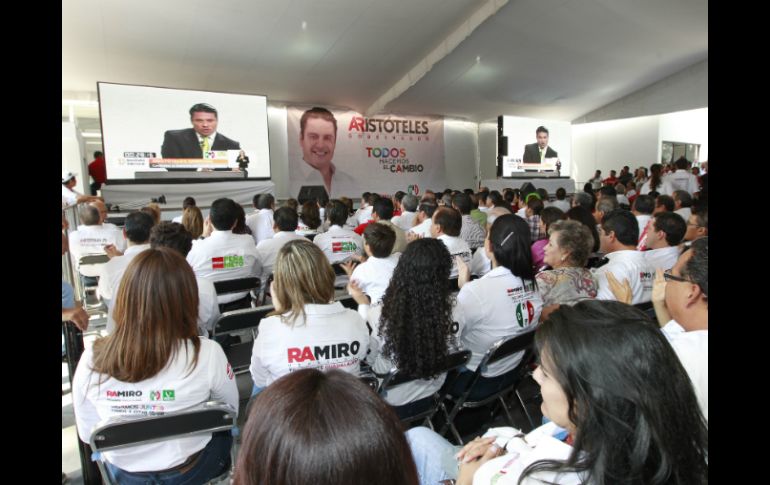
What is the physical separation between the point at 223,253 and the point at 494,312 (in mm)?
2222

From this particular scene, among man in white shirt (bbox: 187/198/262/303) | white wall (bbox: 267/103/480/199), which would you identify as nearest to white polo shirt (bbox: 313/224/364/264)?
man in white shirt (bbox: 187/198/262/303)

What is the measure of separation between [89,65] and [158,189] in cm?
277

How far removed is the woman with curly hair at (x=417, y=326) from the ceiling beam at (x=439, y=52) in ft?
25.3

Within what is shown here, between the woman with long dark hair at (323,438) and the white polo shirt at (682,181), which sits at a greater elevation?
the white polo shirt at (682,181)

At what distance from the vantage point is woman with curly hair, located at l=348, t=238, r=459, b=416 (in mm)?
1856

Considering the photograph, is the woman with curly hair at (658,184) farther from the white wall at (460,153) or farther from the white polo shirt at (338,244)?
the white wall at (460,153)

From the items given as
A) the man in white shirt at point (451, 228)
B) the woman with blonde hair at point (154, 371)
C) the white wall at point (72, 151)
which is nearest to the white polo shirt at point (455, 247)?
the man in white shirt at point (451, 228)

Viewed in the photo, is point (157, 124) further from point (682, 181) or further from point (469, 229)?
point (682, 181)

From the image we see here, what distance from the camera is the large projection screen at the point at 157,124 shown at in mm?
7961

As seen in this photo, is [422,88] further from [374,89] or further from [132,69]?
[132,69]

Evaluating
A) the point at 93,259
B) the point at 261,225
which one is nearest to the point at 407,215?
the point at 261,225

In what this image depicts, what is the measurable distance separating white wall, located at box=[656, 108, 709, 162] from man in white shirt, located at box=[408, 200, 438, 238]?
13032 mm

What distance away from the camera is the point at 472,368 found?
7.25 ft
